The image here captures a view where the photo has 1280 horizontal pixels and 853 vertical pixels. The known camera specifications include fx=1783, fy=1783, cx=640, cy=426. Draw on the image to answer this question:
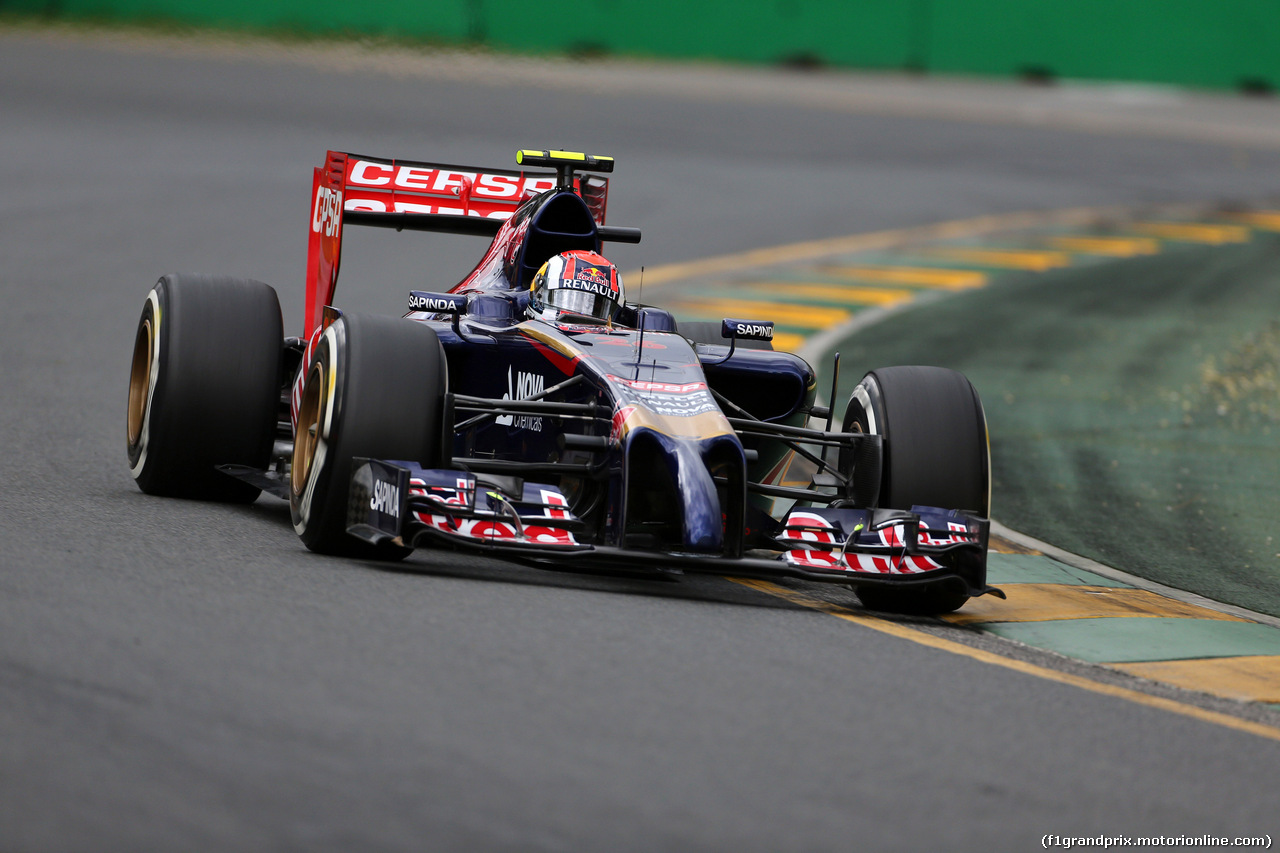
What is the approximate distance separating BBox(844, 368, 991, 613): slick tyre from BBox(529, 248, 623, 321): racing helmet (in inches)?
52.6

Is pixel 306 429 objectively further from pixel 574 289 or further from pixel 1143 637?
pixel 1143 637

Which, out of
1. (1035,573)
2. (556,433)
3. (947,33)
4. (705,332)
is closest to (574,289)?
(556,433)

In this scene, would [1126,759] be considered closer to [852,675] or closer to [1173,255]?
[852,675]

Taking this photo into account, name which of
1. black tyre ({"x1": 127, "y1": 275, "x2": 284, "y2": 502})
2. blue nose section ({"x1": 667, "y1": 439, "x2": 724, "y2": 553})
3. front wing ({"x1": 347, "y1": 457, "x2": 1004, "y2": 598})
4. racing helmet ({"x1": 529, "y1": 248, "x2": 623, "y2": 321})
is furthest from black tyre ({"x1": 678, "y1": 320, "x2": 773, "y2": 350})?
blue nose section ({"x1": 667, "y1": 439, "x2": 724, "y2": 553})

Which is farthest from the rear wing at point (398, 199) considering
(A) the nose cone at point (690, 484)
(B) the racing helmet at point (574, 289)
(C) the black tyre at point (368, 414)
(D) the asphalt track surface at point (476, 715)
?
(A) the nose cone at point (690, 484)

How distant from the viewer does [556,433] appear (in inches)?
304

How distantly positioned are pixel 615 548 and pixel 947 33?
3567 cm

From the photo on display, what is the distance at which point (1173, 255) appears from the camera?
891 inches

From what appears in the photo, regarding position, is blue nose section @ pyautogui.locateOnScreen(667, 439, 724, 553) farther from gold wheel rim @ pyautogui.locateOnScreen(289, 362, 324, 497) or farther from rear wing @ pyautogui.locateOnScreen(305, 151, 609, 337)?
rear wing @ pyautogui.locateOnScreen(305, 151, 609, 337)

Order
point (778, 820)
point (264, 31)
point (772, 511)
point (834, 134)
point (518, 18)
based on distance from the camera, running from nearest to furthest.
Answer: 1. point (778, 820)
2. point (772, 511)
3. point (264, 31)
4. point (834, 134)
5. point (518, 18)

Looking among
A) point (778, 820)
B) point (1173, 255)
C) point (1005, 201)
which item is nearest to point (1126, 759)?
point (778, 820)

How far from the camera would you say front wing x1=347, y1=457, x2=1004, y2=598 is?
6.66 metres

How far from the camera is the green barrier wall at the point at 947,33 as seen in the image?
39.1 meters

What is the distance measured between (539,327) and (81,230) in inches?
465
